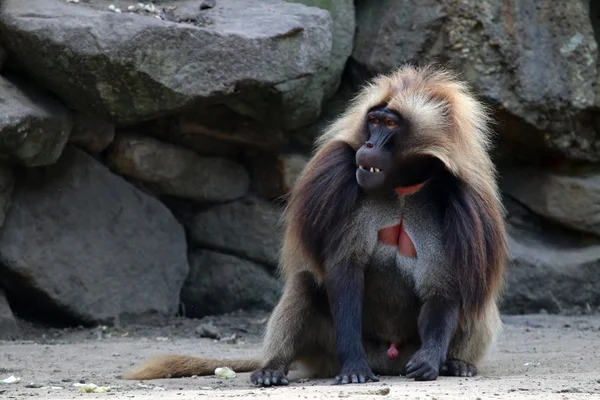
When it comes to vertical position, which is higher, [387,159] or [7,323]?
[387,159]

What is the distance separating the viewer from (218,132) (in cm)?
722

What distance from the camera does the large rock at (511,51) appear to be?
274 inches

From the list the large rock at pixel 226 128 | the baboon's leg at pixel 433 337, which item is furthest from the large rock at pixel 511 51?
the baboon's leg at pixel 433 337

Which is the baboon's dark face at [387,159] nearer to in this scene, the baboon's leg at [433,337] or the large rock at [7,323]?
the baboon's leg at [433,337]

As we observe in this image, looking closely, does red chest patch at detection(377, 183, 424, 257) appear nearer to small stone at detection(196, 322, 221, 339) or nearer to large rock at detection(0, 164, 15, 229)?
small stone at detection(196, 322, 221, 339)

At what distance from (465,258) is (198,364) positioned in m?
1.46

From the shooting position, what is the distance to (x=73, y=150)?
6.90 meters

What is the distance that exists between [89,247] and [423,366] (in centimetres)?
297

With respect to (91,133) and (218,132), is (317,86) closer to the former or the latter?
(218,132)

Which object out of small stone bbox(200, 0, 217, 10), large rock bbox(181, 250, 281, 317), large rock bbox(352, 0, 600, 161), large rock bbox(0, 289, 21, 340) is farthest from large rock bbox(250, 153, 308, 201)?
large rock bbox(0, 289, 21, 340)

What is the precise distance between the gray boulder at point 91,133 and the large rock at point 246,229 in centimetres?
100

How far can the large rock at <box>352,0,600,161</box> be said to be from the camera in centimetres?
696

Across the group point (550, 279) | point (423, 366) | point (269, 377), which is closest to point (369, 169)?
point (423, 366)

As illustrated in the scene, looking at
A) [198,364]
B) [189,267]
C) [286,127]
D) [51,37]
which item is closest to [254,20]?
[286,127]
